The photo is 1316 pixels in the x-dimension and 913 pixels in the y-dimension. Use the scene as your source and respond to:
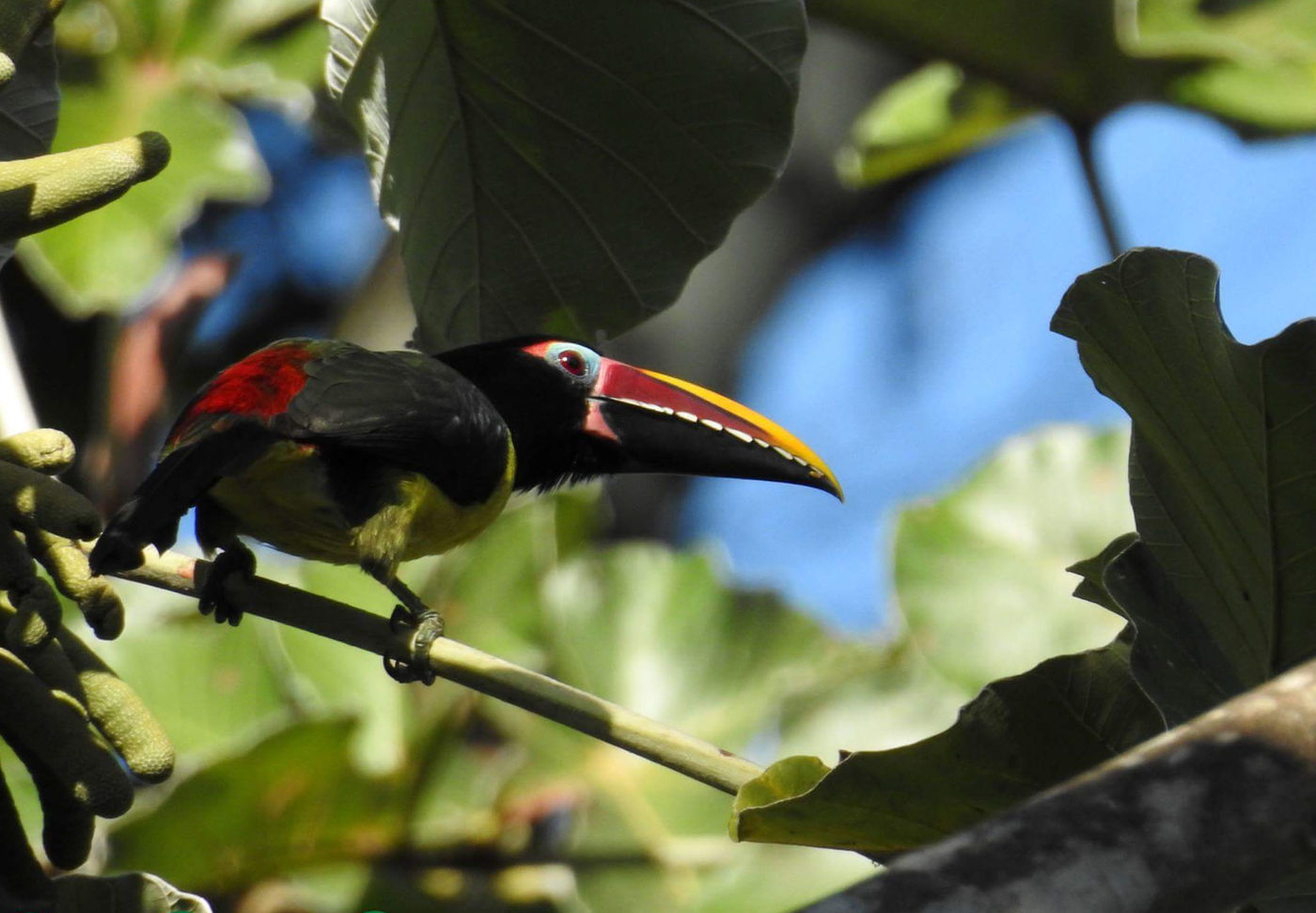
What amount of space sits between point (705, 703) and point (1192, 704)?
134cm

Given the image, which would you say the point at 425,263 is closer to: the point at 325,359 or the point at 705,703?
the point at 325,359

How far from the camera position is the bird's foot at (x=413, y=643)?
1297mm

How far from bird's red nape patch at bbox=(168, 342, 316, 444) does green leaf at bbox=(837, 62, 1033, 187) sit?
1585mm

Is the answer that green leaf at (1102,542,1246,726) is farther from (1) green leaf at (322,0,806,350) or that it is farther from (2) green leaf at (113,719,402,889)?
(2) green leaf at (113,719,402,889)

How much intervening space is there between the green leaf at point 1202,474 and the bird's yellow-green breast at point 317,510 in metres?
0.78

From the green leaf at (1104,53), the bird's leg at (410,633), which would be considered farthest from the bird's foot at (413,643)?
the green leaf at (1104,53)

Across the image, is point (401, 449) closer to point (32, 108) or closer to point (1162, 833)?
point (32, 108)

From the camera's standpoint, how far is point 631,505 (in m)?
4.13

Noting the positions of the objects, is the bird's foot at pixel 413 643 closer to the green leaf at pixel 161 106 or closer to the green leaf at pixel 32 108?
the green leaf at pixel 32 108

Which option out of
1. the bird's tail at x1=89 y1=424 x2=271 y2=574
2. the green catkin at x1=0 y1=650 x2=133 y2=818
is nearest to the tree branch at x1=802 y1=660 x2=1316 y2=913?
the green catkin at x1=0 y1=650 x2=133 y2=818

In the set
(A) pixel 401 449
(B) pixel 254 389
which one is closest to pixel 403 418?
→ (A) pixel 401 449

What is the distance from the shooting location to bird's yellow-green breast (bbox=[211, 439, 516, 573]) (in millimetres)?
1622

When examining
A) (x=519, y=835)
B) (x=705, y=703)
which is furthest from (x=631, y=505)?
(x=519, y=835)

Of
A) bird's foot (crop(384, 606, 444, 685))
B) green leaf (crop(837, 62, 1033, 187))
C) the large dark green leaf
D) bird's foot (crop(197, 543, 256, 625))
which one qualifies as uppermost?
green leaf (crop(837, 62, 1033, 187))
